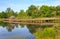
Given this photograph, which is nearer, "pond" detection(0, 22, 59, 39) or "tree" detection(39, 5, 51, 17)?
"pond" detection(0, 22, 59, 39)

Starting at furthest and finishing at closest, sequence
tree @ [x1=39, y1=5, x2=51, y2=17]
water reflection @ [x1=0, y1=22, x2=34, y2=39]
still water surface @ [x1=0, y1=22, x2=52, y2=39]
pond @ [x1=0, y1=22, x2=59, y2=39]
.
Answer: tree @ [x1=39, y1=5, x2=51, y2=17] < still water surface @ [x1=0, y1=22, x2=52, y2=39] < water reflection @ [x1=0, y1=22, x2=34, y2=39] < pond @ [x1=0, y1=22, x2=59, y2=39]

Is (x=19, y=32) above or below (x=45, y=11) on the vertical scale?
below

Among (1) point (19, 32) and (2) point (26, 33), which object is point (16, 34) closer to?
(2) point (26, 33)

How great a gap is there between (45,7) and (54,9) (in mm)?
6188

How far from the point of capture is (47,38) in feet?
49.0

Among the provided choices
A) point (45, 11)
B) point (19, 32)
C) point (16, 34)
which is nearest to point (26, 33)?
point (19, 32)

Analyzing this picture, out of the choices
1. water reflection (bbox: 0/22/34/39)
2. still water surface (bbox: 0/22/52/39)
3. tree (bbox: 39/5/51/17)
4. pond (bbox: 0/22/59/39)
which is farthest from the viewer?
tree (bbox: 39/5/51/17)

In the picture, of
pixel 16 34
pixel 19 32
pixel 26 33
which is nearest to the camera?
pixel 16 34

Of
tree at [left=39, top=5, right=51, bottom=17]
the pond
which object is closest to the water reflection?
the pond

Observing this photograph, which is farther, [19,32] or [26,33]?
[19,32]

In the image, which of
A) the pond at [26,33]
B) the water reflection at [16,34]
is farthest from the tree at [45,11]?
the water reflection at [16,34]

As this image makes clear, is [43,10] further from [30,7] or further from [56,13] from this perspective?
[30,7]

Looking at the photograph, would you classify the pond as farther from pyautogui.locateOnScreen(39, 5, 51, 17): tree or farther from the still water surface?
pyautogui.locateOnScreen(39, 5, 51, 17): tree

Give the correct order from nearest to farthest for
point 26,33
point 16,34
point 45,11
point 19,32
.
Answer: point 16,34 < point 26,33 < point 19,32 < point 45,11
